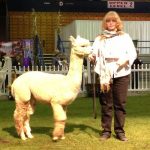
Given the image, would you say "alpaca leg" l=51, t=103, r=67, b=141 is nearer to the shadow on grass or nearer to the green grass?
the green grass

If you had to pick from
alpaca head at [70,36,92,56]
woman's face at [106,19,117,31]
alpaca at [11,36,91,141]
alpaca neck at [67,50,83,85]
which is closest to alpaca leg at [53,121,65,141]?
alpaca at [11,36,91,141]

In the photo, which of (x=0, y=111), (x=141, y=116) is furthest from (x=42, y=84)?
(x=0, y=111)

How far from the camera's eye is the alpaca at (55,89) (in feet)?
25.7

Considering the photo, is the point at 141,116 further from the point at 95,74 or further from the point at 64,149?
the point at 64,149

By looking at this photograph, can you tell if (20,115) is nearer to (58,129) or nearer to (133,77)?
(58,129)

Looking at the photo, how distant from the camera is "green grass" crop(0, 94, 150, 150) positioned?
7.70 meters

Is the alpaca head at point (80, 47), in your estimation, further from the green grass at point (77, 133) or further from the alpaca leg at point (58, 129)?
the green grass at point (77, 133)

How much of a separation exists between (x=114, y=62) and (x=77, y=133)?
157 cm

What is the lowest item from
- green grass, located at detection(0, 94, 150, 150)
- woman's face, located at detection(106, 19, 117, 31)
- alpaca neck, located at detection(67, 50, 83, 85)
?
green grass, located at detection(0, 94, 150, 150)

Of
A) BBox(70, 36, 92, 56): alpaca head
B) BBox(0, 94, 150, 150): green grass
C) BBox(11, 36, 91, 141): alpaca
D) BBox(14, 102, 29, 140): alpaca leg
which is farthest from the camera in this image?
BBox(14, 102, 29, 140): alpaca leg

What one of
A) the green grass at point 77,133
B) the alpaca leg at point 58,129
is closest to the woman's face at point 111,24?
the alpaca leg at point 58,129

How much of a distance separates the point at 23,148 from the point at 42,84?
3.52 ft

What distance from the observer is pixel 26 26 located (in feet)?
92.8

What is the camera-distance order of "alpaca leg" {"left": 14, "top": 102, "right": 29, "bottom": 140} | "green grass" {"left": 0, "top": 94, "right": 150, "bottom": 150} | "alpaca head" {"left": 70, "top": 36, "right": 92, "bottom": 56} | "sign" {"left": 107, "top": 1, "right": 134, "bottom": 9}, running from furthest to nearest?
"sign" {"left": 107, "top": 1, "right": 134, "bottom": 9} → "alpaca leg" {"left": 14, "top": 102, "right": 29, "bottom": 140} → "alpaca head" {"left": 70, "top": 36, "right": 92, "bottom": 56} → "green grass" {"left": 0, "top": 94, "right": 150, "bottom": 150}
